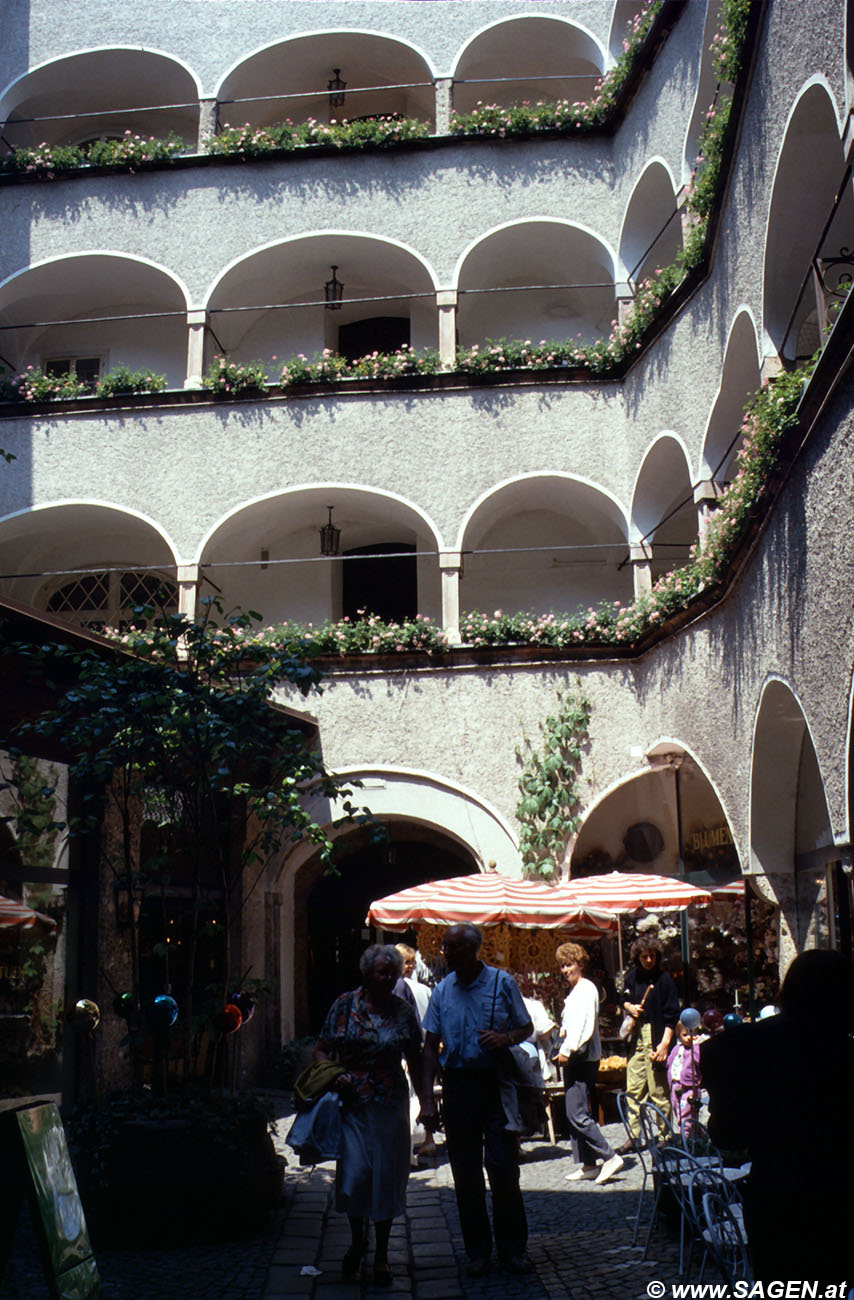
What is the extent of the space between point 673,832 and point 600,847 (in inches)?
40.9

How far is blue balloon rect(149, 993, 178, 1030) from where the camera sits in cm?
771

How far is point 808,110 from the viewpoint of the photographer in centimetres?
881

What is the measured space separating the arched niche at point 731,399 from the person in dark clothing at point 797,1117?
818cm

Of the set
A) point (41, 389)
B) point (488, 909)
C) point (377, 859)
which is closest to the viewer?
point (488, 909)

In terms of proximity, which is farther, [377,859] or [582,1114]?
[377,859]

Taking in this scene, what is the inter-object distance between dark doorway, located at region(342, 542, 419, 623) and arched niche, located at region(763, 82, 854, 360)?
8344 millimetres

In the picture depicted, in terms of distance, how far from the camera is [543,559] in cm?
1770

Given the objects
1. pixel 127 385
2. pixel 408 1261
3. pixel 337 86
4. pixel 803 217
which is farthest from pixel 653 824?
pixel 337 86

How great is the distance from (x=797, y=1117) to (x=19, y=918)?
25.6 feet

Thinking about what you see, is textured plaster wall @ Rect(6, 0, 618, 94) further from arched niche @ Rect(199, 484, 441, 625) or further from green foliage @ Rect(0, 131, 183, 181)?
arched niche @ Rect(199, 484, 441, 625)

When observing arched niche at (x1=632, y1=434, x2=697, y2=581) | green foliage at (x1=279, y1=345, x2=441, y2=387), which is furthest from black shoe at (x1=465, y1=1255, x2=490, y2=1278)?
green foliage at (x1=279, y1=345, x2=441, y2=387)

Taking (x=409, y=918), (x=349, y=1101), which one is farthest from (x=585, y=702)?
(x=349, y=1101)

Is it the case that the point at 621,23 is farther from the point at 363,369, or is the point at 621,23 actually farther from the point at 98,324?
the point at 98,324

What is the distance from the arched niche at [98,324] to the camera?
18391 mm
